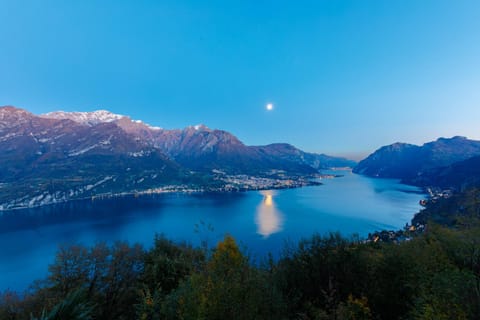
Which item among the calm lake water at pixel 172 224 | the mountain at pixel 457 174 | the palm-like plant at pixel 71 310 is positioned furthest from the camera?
the mountain at pixel 457 174

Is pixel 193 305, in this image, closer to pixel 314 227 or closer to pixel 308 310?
pixel 308 310

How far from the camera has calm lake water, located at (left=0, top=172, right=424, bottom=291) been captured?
65.8m

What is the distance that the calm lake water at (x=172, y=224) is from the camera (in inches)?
2589

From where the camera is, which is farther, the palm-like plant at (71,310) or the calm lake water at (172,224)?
the calm lake water at (172,224)

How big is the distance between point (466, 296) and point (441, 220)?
8699 centimetres

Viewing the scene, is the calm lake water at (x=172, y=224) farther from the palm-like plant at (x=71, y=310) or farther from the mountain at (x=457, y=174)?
the mountain at (x=457, y=174)

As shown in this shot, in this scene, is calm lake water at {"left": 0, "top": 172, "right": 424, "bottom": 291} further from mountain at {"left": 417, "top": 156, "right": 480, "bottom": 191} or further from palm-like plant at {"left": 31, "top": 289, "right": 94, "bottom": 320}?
mountain at {"left": 417, "top": 156, "right": 480, "bottom": 191}

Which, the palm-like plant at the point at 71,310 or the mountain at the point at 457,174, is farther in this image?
the mountain at the point at 457,174

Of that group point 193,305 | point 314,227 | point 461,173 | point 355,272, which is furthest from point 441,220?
point 461,173

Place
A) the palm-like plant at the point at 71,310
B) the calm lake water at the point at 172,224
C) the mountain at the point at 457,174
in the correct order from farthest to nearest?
the mountain at the point at 457,174
the calm lake water at the point at 172,224
the palm-like plant at the point at 71,310

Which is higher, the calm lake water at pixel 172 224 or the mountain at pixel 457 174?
the mountain at pixel 457 174

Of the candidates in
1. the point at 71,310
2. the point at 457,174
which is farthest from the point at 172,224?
the point at 457,174

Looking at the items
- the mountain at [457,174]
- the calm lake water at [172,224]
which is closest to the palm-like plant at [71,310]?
the calm lake water at [172,224]

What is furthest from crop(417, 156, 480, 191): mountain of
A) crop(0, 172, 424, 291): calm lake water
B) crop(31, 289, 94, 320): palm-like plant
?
crop(31, 289, 94, 320): palm-like plant
